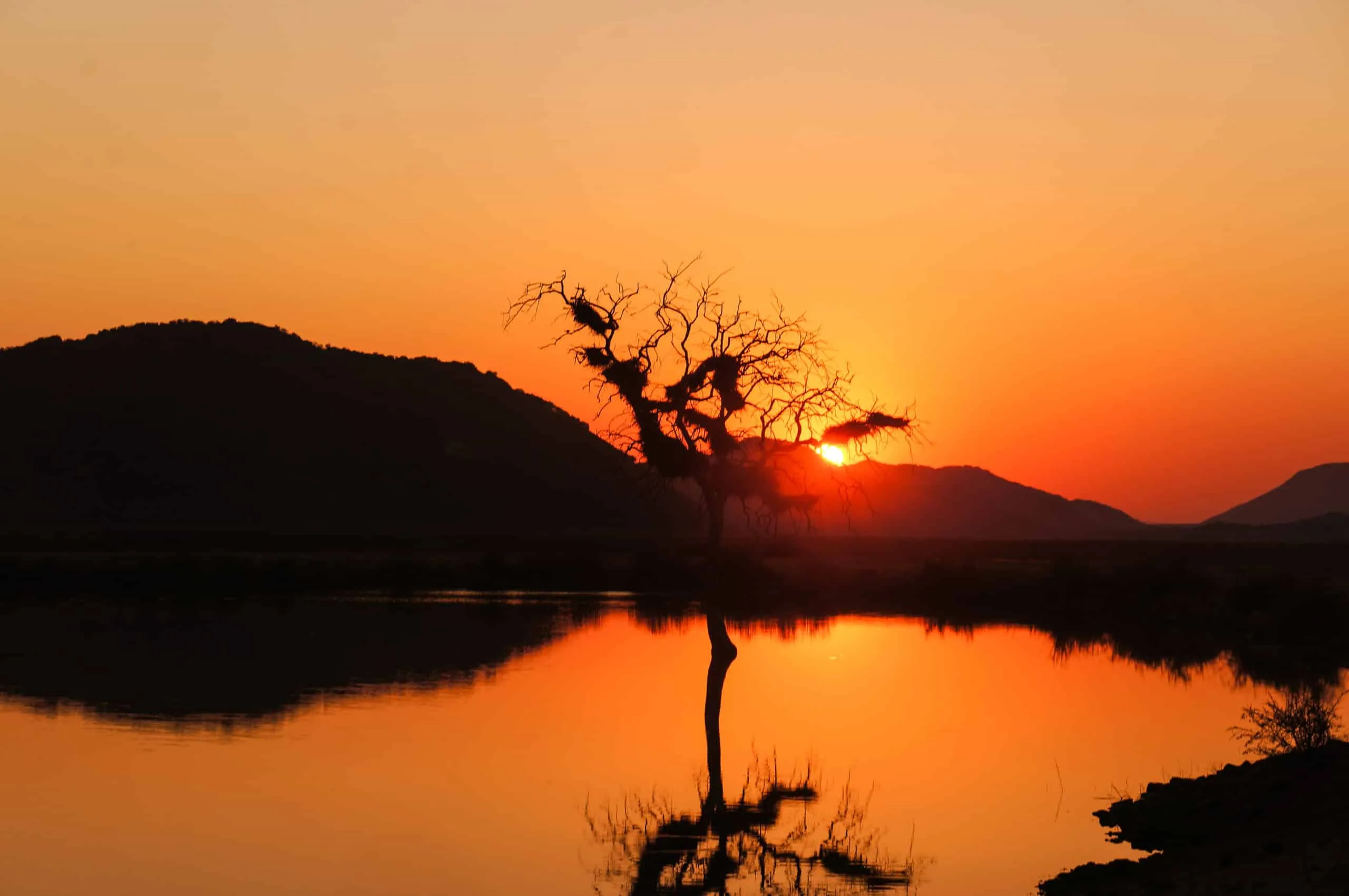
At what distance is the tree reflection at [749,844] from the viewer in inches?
576

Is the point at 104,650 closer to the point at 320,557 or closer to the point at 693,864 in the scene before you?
the point at 693,864

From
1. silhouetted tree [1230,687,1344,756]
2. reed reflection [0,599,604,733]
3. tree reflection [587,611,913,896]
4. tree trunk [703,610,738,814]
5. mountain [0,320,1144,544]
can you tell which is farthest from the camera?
mountain [0,320,1144,544]

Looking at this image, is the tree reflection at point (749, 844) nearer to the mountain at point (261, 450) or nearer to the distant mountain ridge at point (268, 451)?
the distant mountain ridge at point (268, 451)

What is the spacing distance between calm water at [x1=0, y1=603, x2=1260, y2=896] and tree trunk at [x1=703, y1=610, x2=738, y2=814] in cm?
21

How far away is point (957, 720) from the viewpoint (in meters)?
26.6

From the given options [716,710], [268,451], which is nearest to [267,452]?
[268,451]

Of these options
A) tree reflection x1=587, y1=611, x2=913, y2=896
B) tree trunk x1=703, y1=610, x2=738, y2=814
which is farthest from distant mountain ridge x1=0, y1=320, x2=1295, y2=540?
tree reflection x1=587, y1=611, x2=913, y2=896

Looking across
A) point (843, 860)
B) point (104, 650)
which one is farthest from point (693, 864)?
point (104, 650)

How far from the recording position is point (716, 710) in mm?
26031

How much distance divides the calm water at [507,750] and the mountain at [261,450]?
7394 centimetres

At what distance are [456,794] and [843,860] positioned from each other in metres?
5.71

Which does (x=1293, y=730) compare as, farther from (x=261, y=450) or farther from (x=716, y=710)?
(x=261, y=450)

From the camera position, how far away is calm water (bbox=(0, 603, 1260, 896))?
1544 cm

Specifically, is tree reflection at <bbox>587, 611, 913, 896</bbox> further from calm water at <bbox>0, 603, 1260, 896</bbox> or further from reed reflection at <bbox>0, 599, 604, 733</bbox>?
reed reflection at <bbox>0, 599, 604, 733</bbox>
